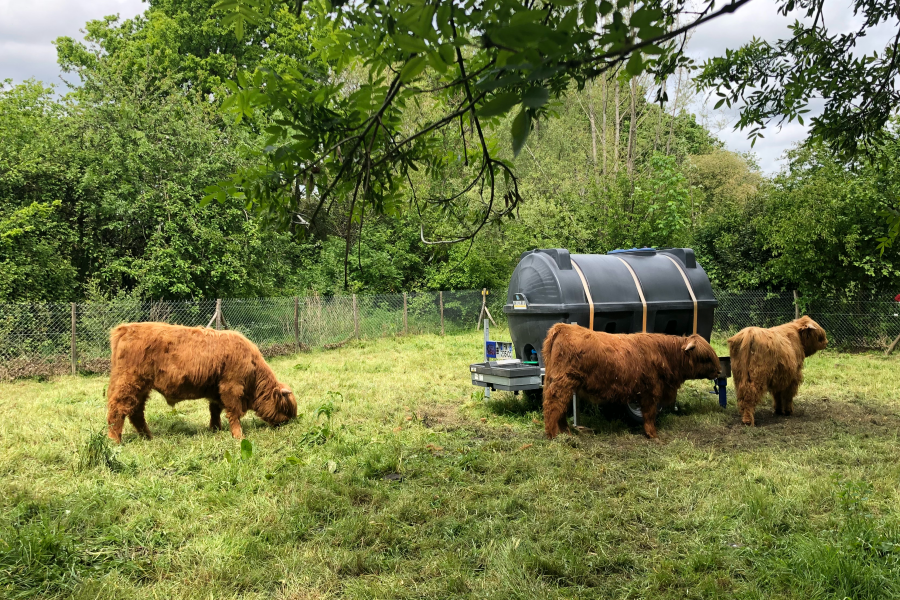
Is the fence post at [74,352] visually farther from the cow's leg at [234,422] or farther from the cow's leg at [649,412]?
the cow's leg at [649,412]

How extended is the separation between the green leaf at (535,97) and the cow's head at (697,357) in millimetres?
6670

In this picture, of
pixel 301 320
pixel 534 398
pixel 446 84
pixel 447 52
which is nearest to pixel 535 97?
pixel 447 52

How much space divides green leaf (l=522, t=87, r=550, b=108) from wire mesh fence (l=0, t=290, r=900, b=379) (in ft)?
45.2

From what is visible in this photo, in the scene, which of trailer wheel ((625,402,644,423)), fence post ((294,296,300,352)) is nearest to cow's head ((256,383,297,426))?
trailer wheel ((625,402,644,423))

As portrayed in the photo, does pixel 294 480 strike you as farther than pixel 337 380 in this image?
No

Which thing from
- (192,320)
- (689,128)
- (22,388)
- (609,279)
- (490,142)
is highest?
(689,128)

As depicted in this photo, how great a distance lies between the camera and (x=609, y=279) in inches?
326

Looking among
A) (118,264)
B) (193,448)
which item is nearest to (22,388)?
(118,264)

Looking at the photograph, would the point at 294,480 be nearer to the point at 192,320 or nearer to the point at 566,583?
the point at 566,583

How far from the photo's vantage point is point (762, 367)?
23.6ft

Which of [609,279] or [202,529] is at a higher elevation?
[609,279]

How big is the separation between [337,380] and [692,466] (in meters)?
7.17

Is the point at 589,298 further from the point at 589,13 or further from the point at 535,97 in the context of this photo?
the point at 535,97

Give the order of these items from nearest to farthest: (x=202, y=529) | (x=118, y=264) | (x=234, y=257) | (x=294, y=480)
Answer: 1. (x=202, y=529)
2. (x=294, y=480)
3. (x=118, y=264)
4. (x=234, y=257)
